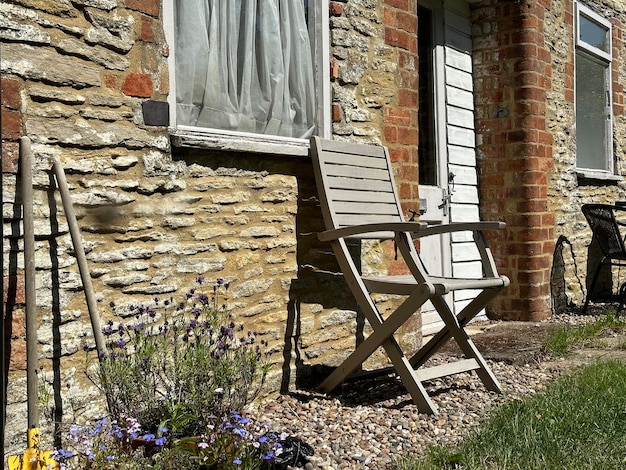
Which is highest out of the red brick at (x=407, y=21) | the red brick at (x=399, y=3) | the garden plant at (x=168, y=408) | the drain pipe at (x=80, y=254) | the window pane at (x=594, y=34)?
the window pane at (x=594, y=34)

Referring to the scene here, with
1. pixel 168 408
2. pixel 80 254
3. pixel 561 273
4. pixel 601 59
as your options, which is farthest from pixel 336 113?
pixel 601 59

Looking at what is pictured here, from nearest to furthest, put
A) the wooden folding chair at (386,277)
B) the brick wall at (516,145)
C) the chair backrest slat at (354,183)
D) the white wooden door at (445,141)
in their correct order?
A: the wooden folding chair at (386,277) → the chair backrest slat at (354,183) → the white wooden door at (445,141) → the brick wall at (516,145)

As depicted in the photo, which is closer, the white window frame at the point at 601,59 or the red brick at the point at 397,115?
the red brick at the point at 397,115

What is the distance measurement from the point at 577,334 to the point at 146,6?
3718 millimetres

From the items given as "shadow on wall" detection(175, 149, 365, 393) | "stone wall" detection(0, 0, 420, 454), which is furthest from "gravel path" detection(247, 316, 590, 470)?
"stone wall" detection(0, 0, 420, 454)

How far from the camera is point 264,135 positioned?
383 centimetres

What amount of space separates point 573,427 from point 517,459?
0.47 meters

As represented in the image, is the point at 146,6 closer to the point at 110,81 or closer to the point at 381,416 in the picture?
the point at 110,81

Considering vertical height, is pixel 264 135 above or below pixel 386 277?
above

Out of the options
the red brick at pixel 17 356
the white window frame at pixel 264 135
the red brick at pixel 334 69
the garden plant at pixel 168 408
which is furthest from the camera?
the red brick at pixel 334 69

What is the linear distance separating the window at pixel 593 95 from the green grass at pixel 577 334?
213 centimetres

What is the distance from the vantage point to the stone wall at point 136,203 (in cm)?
273

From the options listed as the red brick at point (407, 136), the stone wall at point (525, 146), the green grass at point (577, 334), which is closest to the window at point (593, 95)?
the stone wall at point (525, 146)

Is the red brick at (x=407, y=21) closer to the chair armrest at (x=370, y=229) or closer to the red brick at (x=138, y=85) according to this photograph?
the chair armrest at (x=370, y=229)
